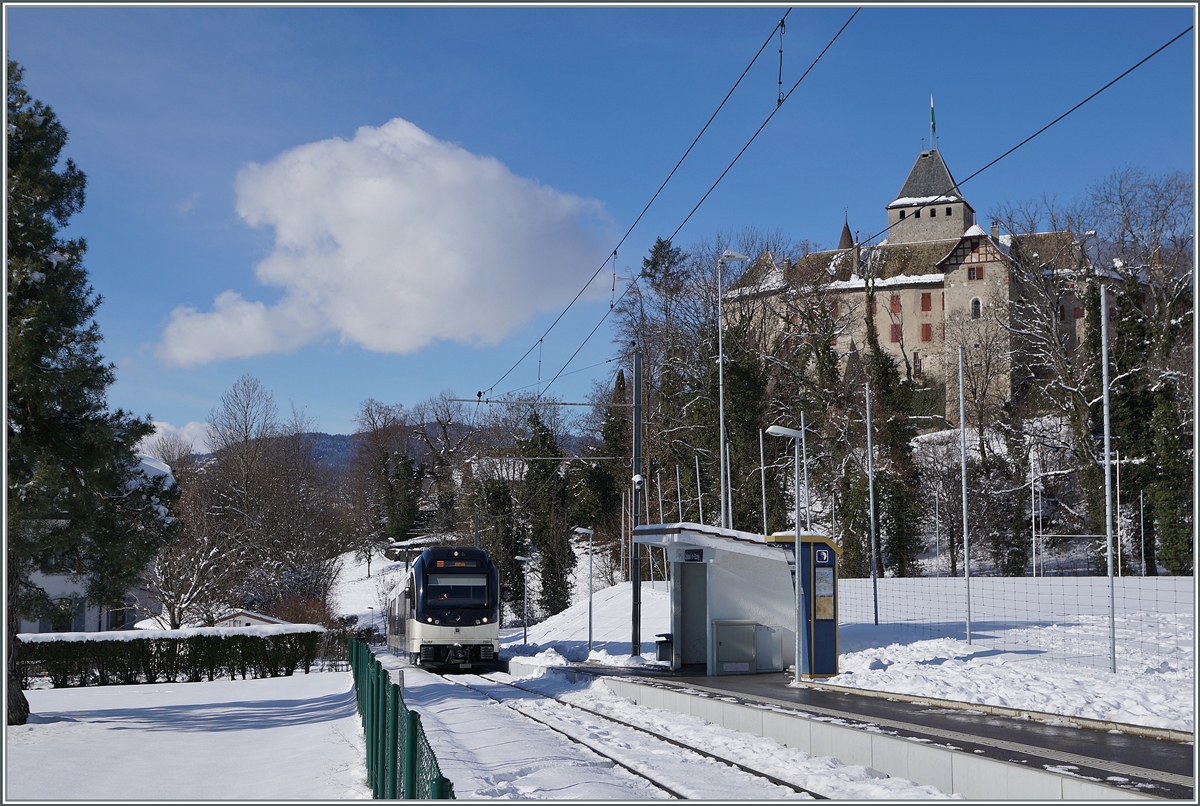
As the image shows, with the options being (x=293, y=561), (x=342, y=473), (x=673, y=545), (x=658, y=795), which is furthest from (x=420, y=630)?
(x=342, y=473)

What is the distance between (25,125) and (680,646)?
16.5 metres

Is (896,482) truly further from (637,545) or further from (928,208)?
(928,208)

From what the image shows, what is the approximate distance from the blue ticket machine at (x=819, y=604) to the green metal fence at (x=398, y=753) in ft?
31.0

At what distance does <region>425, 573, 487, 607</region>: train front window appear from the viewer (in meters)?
28.3

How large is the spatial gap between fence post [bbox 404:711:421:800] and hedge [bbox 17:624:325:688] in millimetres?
25197

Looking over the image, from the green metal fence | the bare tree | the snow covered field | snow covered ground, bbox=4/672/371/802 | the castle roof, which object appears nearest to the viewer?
the green metal fence

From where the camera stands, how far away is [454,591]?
2845 centimetres

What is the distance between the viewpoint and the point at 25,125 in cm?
1761

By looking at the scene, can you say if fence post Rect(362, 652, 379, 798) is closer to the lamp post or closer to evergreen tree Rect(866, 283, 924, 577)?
the lamp post

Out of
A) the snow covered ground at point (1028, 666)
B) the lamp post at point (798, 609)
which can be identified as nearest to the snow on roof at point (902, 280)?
the snow covered ground at point (1028, 666)

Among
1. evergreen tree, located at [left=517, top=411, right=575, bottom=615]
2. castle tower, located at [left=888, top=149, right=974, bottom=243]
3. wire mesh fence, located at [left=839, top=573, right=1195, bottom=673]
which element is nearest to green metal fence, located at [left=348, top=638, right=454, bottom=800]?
wire mesh fence, located at [left=839, top=573, right=1195, bottom=673]

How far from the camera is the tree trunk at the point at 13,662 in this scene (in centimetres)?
1711

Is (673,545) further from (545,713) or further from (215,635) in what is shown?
(215,635)

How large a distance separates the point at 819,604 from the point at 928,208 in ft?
287
